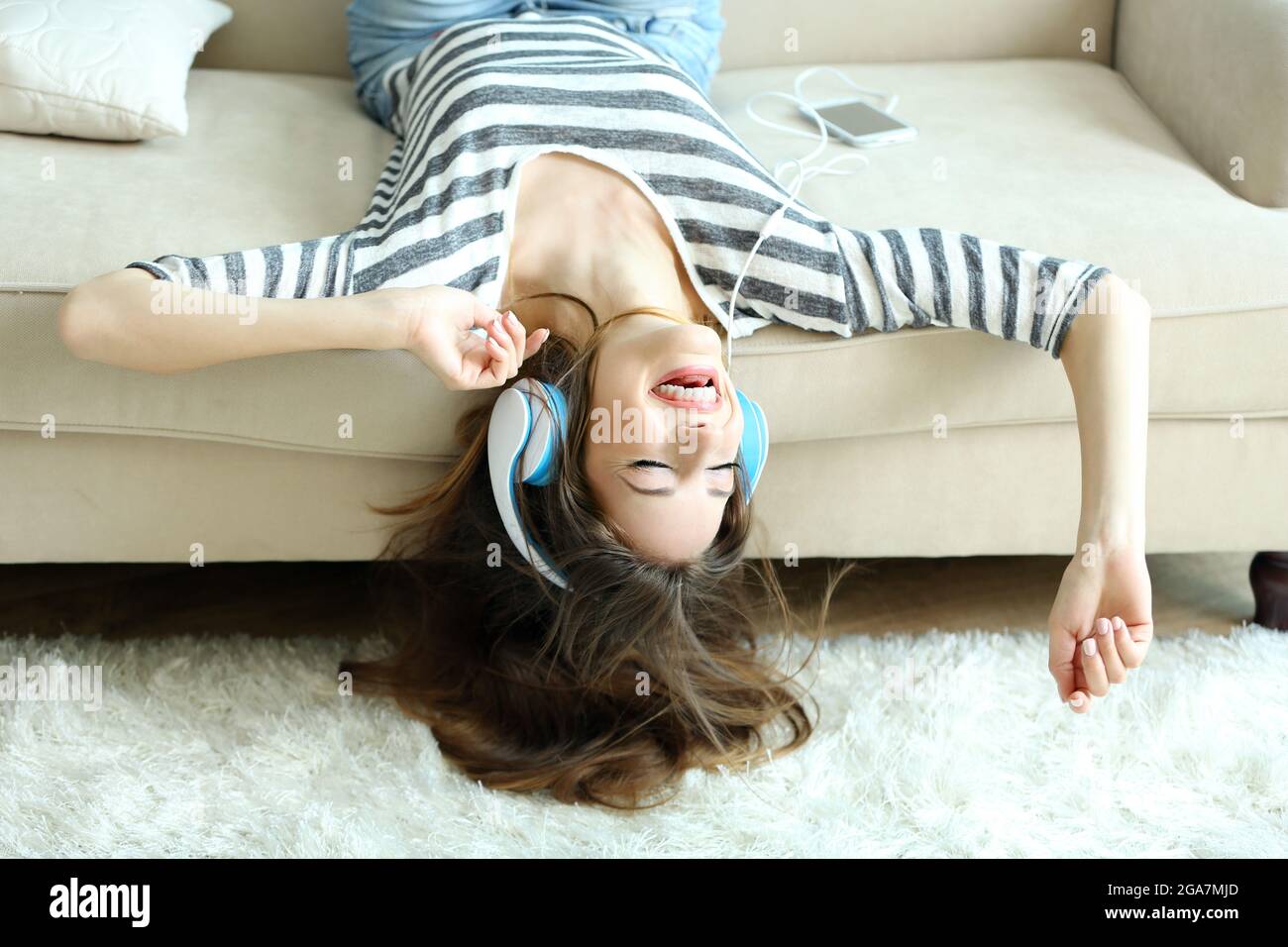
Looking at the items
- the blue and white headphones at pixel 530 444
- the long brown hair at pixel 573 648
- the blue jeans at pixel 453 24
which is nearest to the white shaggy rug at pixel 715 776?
the long brown hair at pixel 573 648

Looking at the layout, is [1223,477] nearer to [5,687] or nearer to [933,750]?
[933,750]

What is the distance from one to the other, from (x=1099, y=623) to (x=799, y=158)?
28.8 inches

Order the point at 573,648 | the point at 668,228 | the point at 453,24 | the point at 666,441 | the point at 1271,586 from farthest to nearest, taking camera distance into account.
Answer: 1. the point at 453,24
2. the point at 1271,586
3. the point at 668,228
4. the point at 573,648
5. the point at 666,441

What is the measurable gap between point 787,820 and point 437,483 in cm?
50

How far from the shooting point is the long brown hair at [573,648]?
1193 mm

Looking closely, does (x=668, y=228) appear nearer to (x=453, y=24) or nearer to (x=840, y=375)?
(x=840, y=375)

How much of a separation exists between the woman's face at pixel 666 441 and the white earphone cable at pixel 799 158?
15 centimetres

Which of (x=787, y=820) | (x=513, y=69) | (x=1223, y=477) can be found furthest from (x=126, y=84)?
(x=1223, y=477)

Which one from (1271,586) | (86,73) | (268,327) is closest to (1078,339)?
(1271,586)

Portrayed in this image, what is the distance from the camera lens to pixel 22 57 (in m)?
1.42

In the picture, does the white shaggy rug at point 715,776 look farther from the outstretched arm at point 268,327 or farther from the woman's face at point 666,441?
the outstretched arm at point 268,327

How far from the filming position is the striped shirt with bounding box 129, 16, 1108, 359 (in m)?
1.27

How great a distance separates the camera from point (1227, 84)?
154cm

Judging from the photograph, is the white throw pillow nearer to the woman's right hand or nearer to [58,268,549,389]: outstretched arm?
[58,268,549,389]: outstretched arm
